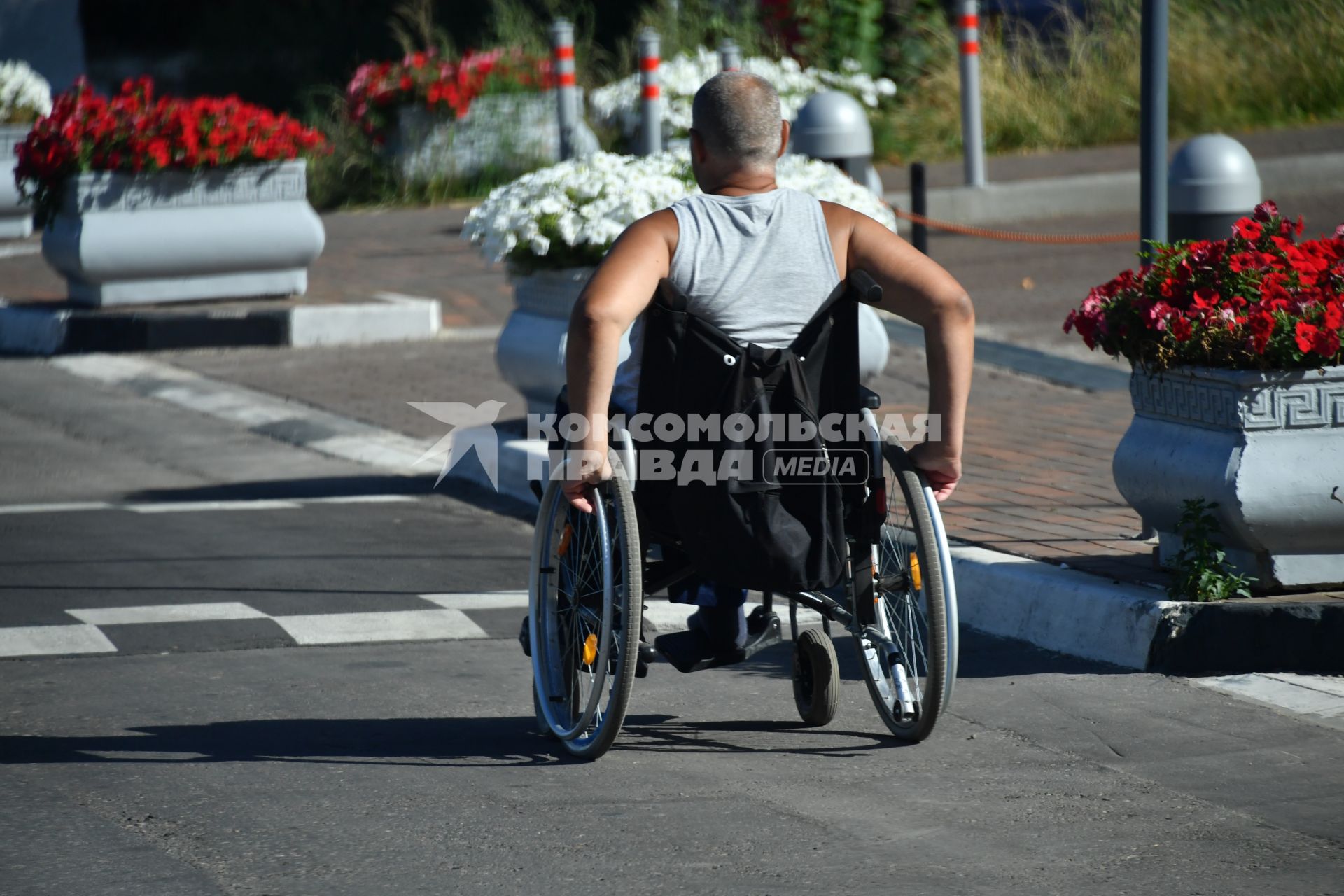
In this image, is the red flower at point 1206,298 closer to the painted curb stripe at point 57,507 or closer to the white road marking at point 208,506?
the white road marking at point 208,506

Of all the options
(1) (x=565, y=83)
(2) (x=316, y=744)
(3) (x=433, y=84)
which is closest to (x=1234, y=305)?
(2) (x=316, y=744)

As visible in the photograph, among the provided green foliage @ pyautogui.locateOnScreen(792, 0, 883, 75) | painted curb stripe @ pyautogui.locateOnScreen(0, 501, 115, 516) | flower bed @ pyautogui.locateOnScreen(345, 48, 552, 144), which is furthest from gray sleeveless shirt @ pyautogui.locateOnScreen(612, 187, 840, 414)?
green foliage @ pyautogui.locateOnScreen(792, 0, 883, 75)

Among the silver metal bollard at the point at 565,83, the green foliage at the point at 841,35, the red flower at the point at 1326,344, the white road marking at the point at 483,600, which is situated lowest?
the white road marking at the point at 483,600

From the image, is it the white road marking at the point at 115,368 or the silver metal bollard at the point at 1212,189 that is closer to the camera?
the silver metal bollard at the point at 1212,189

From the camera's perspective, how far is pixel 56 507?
25.2 ft

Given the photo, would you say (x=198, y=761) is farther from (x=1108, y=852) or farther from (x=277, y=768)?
(x=1108, y=852)

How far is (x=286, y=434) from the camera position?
9.26 metres

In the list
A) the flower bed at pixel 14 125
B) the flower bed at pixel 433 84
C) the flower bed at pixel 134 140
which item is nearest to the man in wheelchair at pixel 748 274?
the flower bed at pixel 134 140

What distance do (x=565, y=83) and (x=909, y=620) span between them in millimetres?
7673

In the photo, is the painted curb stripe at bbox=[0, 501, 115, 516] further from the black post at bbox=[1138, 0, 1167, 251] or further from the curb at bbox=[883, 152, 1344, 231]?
the curb at bbox=[883, 152, 1344, 231]

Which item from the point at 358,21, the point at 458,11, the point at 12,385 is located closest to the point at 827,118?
the point at 12,385

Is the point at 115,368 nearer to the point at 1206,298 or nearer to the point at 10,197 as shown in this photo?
the point at 10,197

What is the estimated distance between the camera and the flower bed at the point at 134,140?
38.7 ft

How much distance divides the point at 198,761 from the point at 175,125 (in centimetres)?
825
